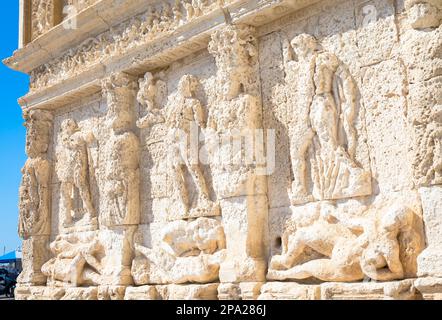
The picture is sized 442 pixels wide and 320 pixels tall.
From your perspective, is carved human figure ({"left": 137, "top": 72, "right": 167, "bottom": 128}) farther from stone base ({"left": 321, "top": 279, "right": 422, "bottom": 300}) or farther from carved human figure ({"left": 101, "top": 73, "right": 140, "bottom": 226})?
stone base ({"left": 321, "top": 279, "right": 422, "bottom": 300})

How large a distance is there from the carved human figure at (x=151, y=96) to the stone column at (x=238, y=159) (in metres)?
1.11

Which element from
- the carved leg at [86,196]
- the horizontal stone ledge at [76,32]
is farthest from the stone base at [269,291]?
the horizontal stone ledge at [76,32]

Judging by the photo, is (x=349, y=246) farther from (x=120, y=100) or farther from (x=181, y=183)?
(x=120, y=100)

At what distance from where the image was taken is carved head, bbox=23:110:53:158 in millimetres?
7855

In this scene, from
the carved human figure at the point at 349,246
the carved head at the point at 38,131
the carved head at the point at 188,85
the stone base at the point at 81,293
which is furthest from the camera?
the carved head at the point at 38,131

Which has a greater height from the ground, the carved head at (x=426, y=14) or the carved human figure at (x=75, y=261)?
the carved head at (x=426, y=14)

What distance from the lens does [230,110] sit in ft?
16.7

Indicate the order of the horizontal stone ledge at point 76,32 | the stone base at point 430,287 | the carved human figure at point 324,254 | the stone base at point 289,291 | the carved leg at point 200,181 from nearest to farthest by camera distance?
the stone base at point 430,287 → the carved human figure at point 324,254 → the stone base at point 289,291 → the carved leg at point 200,181 → the horizontal stone ledge at point 76,32

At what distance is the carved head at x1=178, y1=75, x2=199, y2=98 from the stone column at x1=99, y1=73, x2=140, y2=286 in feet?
3.20

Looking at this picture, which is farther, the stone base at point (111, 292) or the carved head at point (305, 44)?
the stone base at point (111, 292)

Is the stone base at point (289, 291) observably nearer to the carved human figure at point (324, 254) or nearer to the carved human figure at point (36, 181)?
the carved human figure at point (324, 254)

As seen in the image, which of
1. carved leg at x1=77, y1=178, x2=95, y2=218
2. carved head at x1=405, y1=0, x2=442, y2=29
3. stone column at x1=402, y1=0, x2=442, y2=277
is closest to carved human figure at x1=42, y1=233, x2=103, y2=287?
carved leg at x1=77, y1=178, x2=95, y2=218

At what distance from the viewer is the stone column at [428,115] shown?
145 inches

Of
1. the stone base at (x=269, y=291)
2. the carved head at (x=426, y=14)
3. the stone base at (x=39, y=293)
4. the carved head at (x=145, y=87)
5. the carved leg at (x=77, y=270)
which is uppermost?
the carved head at (x=145, y=87)
